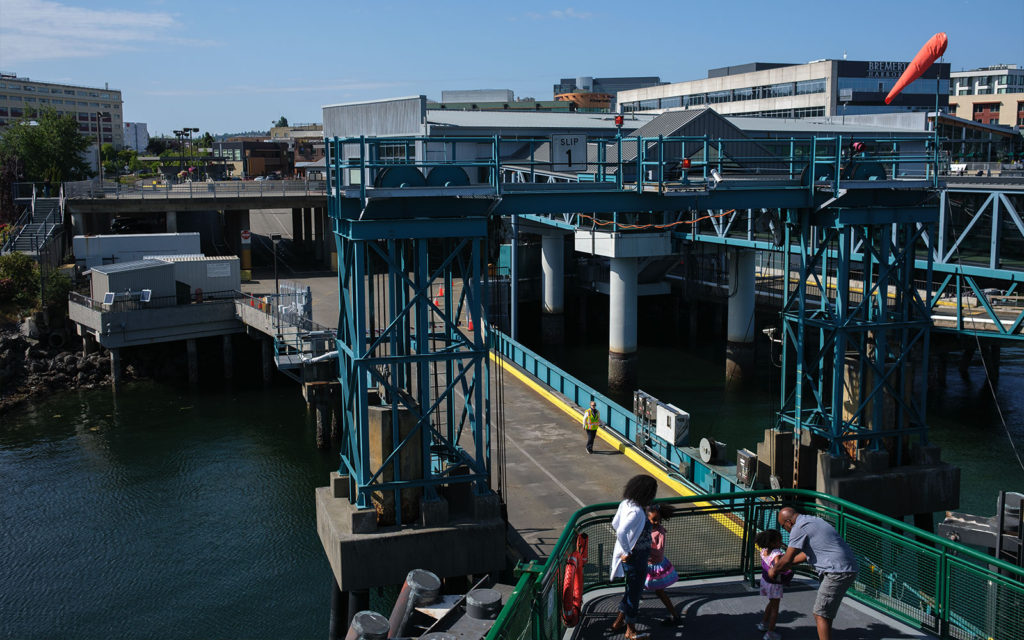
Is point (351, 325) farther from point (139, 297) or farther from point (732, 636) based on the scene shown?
point (139, 297)

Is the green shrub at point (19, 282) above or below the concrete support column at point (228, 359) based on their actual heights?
above

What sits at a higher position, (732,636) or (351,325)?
(351,325)

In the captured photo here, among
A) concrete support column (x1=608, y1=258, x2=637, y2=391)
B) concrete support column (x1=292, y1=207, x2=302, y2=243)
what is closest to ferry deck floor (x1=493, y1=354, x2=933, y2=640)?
concrete support column (x1=608, y1=258, x2=637, y2=391)

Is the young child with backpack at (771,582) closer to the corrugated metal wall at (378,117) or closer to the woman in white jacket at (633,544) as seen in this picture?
the woman in white jacket at (633,544)

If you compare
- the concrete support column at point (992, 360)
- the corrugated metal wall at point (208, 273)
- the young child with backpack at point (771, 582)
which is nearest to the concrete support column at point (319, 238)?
the corrugated metal wall at point (208, 273)

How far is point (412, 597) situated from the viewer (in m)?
13.4

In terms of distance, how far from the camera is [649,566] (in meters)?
9.39

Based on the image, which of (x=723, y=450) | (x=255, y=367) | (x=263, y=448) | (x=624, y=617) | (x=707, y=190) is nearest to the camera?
(x=624, y=617)

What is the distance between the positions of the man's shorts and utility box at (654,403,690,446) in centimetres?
1250

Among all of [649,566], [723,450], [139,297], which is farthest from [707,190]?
[139,297]

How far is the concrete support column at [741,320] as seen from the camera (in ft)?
130

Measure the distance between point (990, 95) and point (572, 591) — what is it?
4699 inches

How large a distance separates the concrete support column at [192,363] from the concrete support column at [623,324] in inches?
713

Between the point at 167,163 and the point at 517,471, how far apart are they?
470ft
